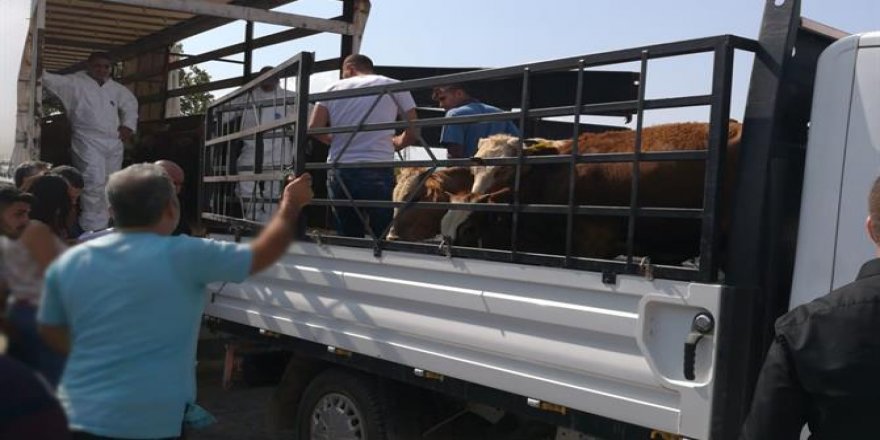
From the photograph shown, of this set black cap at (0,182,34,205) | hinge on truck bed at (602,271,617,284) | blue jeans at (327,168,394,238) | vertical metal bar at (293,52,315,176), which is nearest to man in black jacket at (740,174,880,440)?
hinge on truck bed at (602,271,617,284)

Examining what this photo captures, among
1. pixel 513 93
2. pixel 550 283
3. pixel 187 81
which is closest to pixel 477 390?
pixel 550 283

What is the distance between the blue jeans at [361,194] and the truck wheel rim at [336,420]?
0.91 metres

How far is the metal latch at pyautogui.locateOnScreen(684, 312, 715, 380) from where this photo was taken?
291 centimetres

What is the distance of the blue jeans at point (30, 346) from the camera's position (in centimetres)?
137

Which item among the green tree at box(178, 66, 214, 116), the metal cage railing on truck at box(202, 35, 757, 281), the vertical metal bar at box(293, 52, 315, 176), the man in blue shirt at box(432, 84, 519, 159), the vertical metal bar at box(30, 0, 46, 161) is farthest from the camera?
the green tree at box(178, 66, 214, 116)

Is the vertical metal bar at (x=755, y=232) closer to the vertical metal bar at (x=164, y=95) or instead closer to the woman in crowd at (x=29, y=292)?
the woman in crowd at (x=29, y=292)

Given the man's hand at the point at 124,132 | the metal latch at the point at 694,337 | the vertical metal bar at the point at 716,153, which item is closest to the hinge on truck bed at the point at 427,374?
the metal latch at the point at 694,337

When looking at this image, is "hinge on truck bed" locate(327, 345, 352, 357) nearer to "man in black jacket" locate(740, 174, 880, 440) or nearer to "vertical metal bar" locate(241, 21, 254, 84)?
"man in black jacket" locate(740, 174, 880, 440)

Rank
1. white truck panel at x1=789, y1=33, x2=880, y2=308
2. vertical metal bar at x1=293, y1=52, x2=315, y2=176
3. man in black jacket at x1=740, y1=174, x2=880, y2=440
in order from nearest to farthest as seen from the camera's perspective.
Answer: man in black jacket at x1=740, y1=174, x2=880, y2=440
white truck panel at x1=789, y1=33, x2=880, y2=308
vertical metal bar at x1=293, y1=52, x2=315, y2=176

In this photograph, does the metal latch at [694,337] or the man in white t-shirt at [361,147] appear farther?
the man in white t-shirt at [361,147]

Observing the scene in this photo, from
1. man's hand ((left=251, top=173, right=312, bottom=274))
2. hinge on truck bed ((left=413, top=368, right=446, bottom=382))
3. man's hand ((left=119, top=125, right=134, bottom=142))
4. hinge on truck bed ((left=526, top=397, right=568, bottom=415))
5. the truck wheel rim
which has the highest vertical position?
man's hand ((left=119, top=125, right=134, bottom=142))

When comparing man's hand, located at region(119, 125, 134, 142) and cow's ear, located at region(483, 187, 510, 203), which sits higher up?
man's hand, located at region(119, 125, 134, 142)

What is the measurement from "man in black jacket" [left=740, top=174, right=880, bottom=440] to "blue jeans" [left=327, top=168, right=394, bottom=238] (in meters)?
2.99

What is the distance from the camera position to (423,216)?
4461 mm
